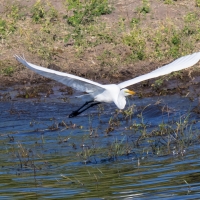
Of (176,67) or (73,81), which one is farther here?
(176,67)

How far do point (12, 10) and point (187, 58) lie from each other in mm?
6348

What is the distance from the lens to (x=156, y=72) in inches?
324

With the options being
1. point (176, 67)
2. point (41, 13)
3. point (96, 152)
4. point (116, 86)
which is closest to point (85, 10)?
point (41, 13)

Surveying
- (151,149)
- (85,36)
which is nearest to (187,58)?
(151,149)

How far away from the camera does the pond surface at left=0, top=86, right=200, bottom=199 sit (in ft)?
20.6

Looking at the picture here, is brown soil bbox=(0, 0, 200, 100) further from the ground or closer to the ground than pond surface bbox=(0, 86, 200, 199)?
further from the ground

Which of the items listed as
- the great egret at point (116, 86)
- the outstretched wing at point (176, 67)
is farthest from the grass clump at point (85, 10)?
the outstretched wing at point (176, 67)

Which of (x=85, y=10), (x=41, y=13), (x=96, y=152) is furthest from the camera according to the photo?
(x=41, y=13)

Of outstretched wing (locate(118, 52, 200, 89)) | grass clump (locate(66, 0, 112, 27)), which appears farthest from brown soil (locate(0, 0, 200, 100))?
outstretched wing (locate(118, 52, 200, 89))

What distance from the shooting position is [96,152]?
7.94 meters

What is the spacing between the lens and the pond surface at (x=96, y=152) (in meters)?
6.28

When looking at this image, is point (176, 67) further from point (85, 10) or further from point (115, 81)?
point (85, 10)

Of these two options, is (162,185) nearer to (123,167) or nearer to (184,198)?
(184,198)

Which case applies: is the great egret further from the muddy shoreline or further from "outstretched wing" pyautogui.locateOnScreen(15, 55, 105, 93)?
the muddy shoreline
